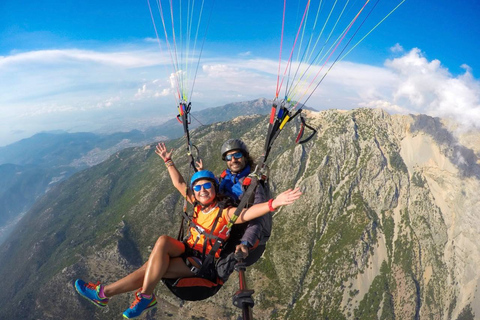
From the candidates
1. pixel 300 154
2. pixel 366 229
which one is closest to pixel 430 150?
pixel 366 229

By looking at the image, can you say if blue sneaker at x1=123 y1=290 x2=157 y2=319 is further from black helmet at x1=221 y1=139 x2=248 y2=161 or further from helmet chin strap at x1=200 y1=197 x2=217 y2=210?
black helmet at x1=221 y1=139 x2=248 y2=161

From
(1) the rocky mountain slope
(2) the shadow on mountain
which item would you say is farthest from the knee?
(2) the shadow on mountain

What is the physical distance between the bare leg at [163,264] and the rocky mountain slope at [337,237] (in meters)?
121

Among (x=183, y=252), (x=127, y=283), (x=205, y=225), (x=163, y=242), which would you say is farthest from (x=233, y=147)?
(x=127, y=283)

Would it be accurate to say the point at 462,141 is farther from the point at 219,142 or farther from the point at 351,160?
the point at 219,142

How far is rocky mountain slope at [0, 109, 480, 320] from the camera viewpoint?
4825 inches

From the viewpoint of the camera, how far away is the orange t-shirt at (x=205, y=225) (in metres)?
6.81

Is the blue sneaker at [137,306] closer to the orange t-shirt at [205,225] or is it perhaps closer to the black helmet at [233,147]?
the orange t-shirt at [205,225]

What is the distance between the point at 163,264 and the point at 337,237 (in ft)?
485

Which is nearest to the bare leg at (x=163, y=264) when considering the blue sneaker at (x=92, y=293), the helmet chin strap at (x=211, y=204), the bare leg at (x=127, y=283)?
the bare leg at (x=127, y=283)

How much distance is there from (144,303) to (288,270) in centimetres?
13617

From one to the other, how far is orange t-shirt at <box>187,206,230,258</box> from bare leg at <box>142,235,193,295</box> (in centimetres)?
43

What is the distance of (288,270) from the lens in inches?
5113

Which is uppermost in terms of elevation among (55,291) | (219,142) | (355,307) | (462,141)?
(462,141)
